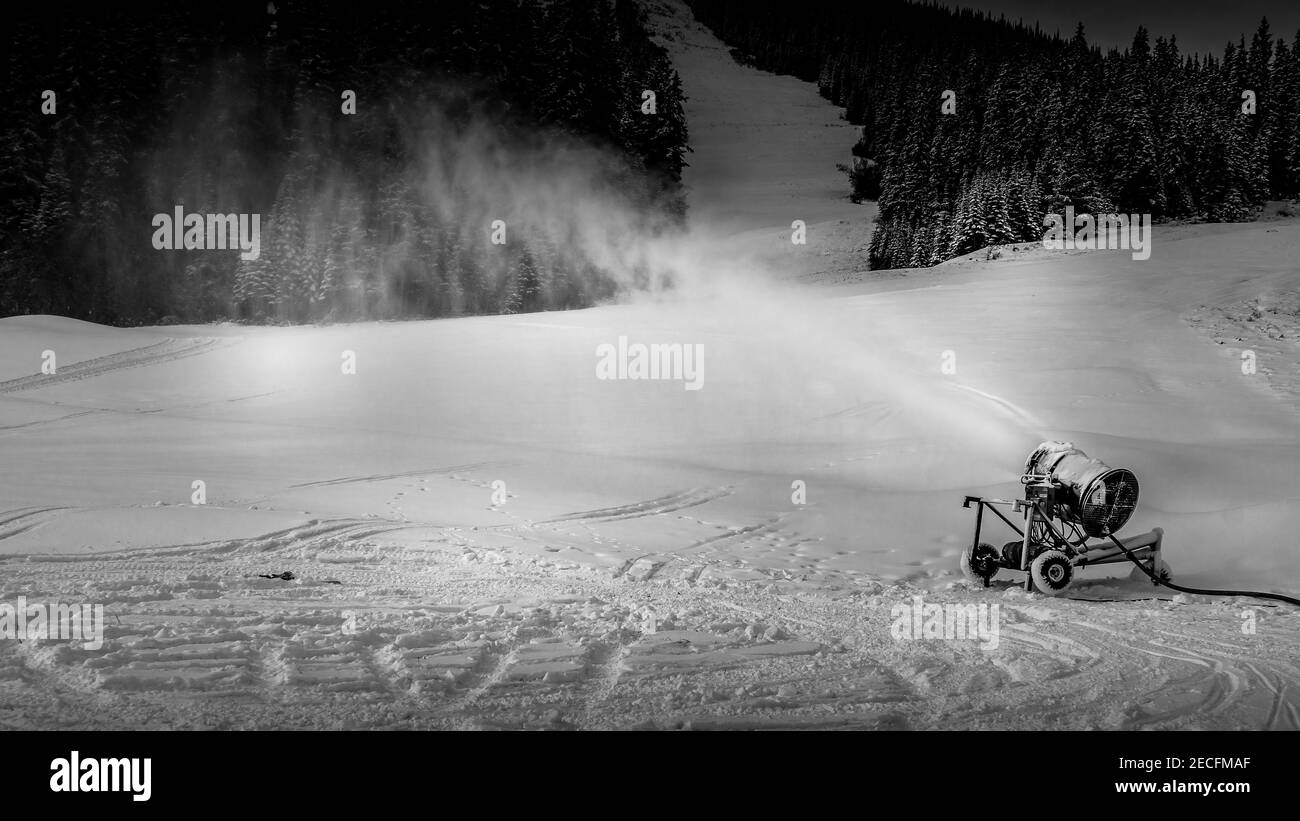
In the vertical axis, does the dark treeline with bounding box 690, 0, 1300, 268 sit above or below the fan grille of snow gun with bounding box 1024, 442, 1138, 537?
above

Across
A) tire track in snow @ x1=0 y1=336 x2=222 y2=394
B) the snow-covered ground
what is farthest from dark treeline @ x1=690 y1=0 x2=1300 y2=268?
tire track in snow @ x1=0 y1=336 x2=222 y2=394

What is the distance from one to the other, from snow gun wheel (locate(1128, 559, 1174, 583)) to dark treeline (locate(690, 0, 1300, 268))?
41.3 metres

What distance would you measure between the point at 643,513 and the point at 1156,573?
19.1ft

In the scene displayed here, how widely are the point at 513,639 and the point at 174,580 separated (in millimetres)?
3276

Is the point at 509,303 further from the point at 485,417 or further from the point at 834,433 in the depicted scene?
the point at 834,433

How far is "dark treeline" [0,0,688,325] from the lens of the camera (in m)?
36.1

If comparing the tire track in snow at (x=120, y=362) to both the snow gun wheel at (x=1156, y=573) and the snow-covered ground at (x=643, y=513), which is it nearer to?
the snow-covered ground at (x=643, y=513)

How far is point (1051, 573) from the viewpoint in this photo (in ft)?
24.6

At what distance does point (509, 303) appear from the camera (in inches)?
1505

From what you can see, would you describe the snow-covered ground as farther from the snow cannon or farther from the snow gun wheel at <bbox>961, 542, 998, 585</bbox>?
the snow cannon

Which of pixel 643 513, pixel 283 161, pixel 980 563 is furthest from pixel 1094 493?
pixel 283 161

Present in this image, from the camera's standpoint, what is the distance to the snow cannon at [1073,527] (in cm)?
757

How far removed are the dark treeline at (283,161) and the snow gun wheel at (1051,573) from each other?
109 ft

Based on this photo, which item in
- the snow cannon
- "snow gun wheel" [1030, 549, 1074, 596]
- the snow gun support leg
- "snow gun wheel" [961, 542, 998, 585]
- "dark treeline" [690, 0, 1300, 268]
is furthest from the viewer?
"dark treeline" [690, 0, 1300, 268]
